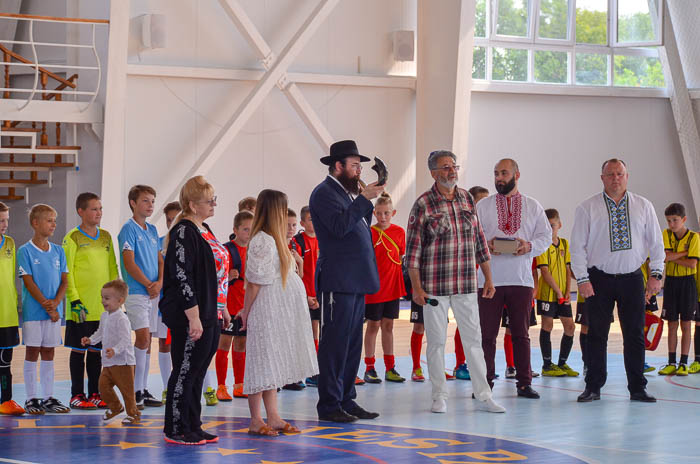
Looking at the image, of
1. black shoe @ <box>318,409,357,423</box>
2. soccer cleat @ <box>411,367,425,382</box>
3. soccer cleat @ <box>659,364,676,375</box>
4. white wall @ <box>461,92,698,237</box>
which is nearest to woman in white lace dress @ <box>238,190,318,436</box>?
black shoe @ <box>318,409,357,423</box>

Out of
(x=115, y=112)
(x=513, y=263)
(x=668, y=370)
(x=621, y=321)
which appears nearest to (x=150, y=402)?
(x=513, y=263)

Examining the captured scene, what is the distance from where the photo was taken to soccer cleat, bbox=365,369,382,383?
8.11 m

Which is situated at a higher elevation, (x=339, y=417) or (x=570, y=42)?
(x=570, y=42)

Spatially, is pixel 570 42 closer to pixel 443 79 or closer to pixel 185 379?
pixel 443 79

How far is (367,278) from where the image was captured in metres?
6.46

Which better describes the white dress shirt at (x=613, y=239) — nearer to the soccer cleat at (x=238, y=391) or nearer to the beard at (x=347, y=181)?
the beard at (x=347, y=181)

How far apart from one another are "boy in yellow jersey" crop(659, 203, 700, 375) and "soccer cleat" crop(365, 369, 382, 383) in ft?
7.88

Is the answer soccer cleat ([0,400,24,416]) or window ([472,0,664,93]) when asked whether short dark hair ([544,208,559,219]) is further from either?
window ([472,0,664,93])

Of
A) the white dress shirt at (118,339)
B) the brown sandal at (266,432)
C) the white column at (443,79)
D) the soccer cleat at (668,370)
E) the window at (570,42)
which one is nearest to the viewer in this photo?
the brown sandal at (266,432)

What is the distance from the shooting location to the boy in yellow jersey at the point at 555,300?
848 centimetres

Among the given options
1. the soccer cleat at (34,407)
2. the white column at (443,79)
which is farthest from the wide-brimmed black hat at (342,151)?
the white column at (443,79)

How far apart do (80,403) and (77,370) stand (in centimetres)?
23

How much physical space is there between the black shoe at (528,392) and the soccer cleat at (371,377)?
1.30m

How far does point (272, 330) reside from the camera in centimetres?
592
